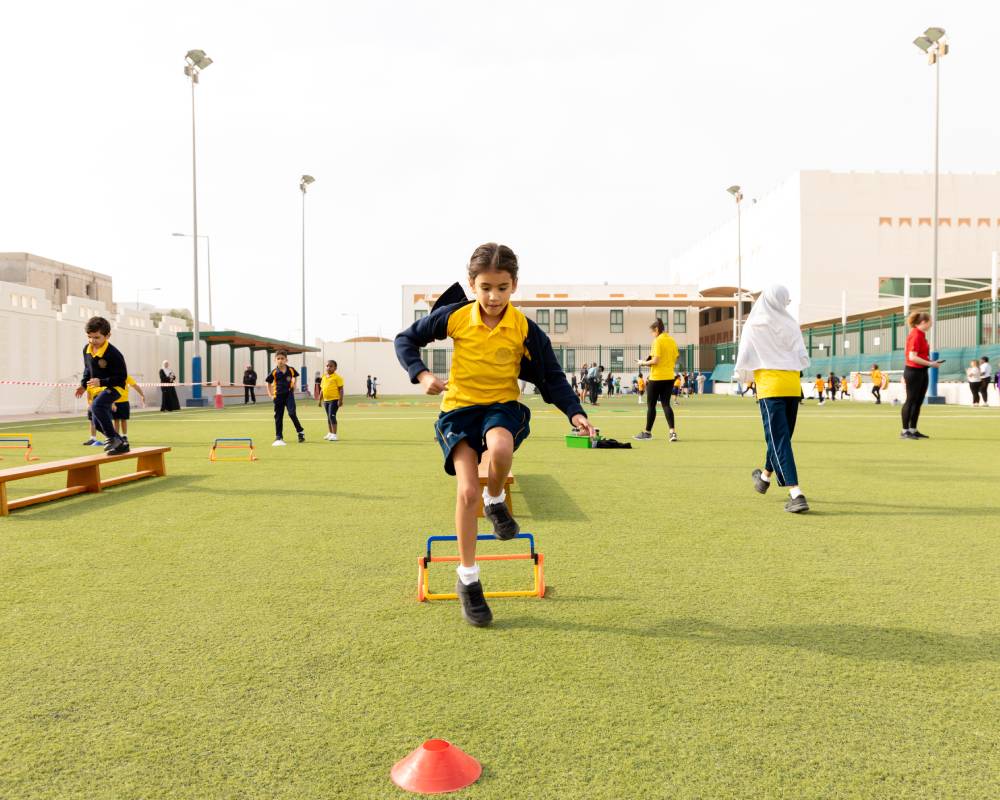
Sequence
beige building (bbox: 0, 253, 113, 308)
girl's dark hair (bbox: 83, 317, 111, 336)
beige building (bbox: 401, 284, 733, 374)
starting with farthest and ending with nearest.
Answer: beige building (bbox: 0, 253, 113, 308) < beige building (bbox: 401, 284, 733, 374) < girl's dark hair (bbox: 83, 317, 111, 336)

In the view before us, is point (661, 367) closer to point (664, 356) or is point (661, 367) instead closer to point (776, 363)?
point (664, 356)

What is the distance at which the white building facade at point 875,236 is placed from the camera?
188 feet

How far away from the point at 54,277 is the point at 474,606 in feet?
309

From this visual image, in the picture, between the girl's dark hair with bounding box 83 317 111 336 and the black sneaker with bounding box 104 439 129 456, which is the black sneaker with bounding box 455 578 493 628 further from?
the girl's dark hair with bounding box 83 317 111 336

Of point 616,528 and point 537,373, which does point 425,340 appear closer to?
point 537,373

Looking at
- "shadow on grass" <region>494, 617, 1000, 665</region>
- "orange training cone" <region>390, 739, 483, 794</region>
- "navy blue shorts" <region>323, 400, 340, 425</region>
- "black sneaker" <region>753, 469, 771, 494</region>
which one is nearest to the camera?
"orange training cone" <region>390, 739, 483, 794</region>

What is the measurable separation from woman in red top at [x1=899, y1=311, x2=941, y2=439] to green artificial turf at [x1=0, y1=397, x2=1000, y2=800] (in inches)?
255

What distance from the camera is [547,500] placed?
282 inches

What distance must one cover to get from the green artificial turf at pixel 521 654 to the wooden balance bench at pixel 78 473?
283 mm

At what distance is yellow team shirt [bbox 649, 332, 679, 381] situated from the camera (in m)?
12.8

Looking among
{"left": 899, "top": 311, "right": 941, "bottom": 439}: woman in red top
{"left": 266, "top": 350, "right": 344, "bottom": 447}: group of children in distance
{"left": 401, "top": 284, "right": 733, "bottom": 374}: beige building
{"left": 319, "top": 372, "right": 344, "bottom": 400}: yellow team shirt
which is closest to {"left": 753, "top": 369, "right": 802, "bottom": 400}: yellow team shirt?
{"left": 899, "top": 311, "right": 941, "bottom": 439}: woman in red top

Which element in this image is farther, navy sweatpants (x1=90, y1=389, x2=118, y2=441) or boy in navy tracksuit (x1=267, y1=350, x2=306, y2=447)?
boy in navy tracksuit (x1=267, y1=350, x2=306, y2=447)

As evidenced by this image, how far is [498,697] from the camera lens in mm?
2691

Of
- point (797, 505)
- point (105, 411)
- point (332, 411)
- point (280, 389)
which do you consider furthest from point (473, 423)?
point (332, 411)
